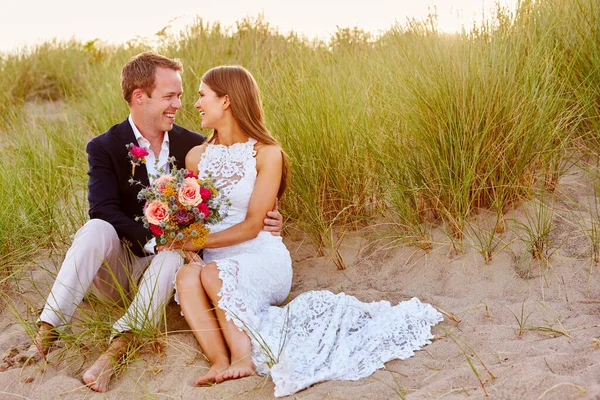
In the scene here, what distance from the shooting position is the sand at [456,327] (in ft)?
9.83

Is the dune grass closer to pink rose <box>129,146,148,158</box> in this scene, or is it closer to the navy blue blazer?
the navy blue blazer

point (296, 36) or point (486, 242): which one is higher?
point (296, 36)

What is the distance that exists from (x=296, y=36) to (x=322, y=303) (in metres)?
5.58

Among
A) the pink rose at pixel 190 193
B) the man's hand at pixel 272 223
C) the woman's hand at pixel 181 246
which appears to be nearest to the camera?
the pink rose at pixel 190 193

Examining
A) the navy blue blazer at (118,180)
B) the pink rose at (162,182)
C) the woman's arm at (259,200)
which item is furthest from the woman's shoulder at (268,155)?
the pink rose at (162,182)

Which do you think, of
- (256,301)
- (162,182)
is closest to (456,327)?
(256,301)

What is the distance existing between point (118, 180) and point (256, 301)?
1266 millimetres

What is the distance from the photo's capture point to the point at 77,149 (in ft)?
20.6

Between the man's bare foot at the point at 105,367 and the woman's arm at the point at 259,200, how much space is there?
0.74 metres

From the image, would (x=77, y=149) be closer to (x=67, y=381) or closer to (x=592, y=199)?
(x=67, y=381)

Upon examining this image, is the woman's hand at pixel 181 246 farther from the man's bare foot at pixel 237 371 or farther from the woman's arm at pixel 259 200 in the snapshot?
the man's bare foot at pixel 237 371

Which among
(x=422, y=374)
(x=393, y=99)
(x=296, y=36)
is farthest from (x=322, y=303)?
(x=296, y=36)

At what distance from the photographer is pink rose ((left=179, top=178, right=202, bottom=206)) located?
354 cm

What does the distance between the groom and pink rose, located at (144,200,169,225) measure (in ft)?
0.99
